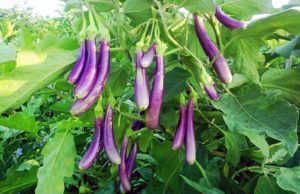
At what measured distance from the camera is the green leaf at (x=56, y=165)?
0.75 meters

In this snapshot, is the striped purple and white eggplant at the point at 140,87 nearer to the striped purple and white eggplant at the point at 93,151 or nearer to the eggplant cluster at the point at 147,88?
the eggplant cluster at the point at 147,88

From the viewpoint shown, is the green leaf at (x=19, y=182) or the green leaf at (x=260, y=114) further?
the green leaf at (x=19, y=182)

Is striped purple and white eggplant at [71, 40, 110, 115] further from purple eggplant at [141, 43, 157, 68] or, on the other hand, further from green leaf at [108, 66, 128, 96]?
green leaf at [108, 66, 128, 96]

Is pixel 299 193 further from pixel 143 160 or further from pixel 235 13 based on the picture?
pixel 143 160

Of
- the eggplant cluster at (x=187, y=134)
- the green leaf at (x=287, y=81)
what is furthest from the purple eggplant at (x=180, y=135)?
the green leaf at (x=287, y=81)

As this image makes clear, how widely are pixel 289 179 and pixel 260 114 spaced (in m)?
0.11

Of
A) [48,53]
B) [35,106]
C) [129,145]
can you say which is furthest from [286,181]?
[35,106]

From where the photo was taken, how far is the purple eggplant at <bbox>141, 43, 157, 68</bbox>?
688mm

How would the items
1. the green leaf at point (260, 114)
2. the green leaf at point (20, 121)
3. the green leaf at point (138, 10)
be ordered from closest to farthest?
the green leaf at point (260, 114)
the green leaf at point (138, 10)
the green leaf at point (20, 121)

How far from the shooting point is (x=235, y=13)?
898 mm

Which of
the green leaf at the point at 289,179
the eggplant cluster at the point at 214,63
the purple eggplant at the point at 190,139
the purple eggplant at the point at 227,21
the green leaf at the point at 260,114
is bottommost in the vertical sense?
the green leaf at the point at 289,179

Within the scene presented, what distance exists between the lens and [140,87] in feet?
2.22

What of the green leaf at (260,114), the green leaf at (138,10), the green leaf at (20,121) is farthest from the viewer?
the green leaf at (20,121)

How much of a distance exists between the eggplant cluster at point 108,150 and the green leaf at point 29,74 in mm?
105
